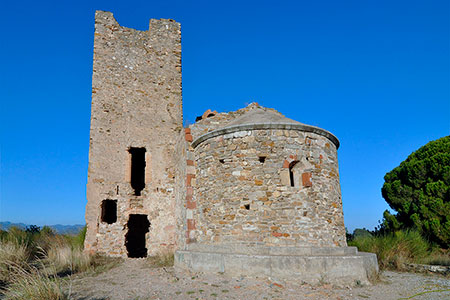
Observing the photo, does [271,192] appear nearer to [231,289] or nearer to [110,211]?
[231,289]

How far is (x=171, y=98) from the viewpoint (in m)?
12.8

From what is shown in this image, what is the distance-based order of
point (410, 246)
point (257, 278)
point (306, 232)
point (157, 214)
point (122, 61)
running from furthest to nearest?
point (122, 61)
point (157, 214)
point (410, 246)
point (306, 232)
point (257, 278)

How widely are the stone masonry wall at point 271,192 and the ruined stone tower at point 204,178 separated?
0.02 metres

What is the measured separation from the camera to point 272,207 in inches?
293

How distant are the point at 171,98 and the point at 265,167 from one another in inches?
250

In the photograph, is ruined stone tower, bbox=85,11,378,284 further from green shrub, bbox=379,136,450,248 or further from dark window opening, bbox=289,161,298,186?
green shrub, bbox=379,136,450,248

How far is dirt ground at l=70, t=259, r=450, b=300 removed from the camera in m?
5.75

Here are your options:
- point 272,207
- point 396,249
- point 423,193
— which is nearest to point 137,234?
point 272,207

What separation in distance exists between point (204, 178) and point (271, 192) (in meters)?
1.86

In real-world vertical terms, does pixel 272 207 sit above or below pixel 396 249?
above

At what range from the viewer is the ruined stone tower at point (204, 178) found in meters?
7.21

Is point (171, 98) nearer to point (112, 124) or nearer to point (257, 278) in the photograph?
point (112, 124)

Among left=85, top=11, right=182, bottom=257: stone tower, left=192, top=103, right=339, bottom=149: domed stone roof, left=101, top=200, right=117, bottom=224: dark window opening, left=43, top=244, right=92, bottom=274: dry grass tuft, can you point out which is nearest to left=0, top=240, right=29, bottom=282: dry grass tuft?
left=43, top=244, right=92, bottom=274: dry grass tuft

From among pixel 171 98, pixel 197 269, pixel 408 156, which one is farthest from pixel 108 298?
pixel 408 156
